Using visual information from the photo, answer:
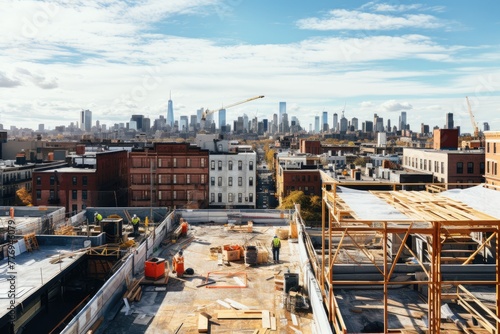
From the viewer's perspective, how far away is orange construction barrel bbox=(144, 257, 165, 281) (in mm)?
23516

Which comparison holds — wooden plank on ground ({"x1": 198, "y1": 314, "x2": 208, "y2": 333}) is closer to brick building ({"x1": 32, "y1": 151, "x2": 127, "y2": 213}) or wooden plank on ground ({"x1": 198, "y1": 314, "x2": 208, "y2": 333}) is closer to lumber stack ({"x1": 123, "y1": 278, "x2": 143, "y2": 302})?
lumber stack ({"x1": 123, "y1": 278, "x2": 143, "y2": 302})

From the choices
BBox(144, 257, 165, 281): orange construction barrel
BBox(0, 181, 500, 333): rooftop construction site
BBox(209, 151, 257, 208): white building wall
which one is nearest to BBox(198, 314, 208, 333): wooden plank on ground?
BBox(0, 181, 500, 333): rooftop construction site

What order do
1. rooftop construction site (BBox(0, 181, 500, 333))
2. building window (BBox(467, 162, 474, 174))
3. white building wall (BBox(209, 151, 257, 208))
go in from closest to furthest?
rooftop construction site (BBox(0, 181, 500, 333)) < building window (BBox(467, 162, 474, 174)) < white building wall (BBox(209, 151, 257, 208))

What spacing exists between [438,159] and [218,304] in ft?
235

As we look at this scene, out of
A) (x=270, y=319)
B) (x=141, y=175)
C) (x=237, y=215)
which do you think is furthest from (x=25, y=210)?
(x=270, y=319)

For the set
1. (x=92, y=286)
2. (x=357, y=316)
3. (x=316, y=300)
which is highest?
(x=316, y=300)

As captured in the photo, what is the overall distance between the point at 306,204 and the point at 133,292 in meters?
61.6

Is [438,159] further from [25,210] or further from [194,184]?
[25,210]

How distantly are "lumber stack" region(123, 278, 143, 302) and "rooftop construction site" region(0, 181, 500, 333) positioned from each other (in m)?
0.06

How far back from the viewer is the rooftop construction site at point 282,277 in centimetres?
1708

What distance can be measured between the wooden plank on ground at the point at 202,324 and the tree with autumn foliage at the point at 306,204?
59238mm

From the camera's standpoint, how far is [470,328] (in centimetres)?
1909

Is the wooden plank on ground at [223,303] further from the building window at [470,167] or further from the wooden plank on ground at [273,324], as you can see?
the building window at [470,167]

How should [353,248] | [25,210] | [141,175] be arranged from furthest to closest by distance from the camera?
[141,175] < [25,210] < [353,248]
